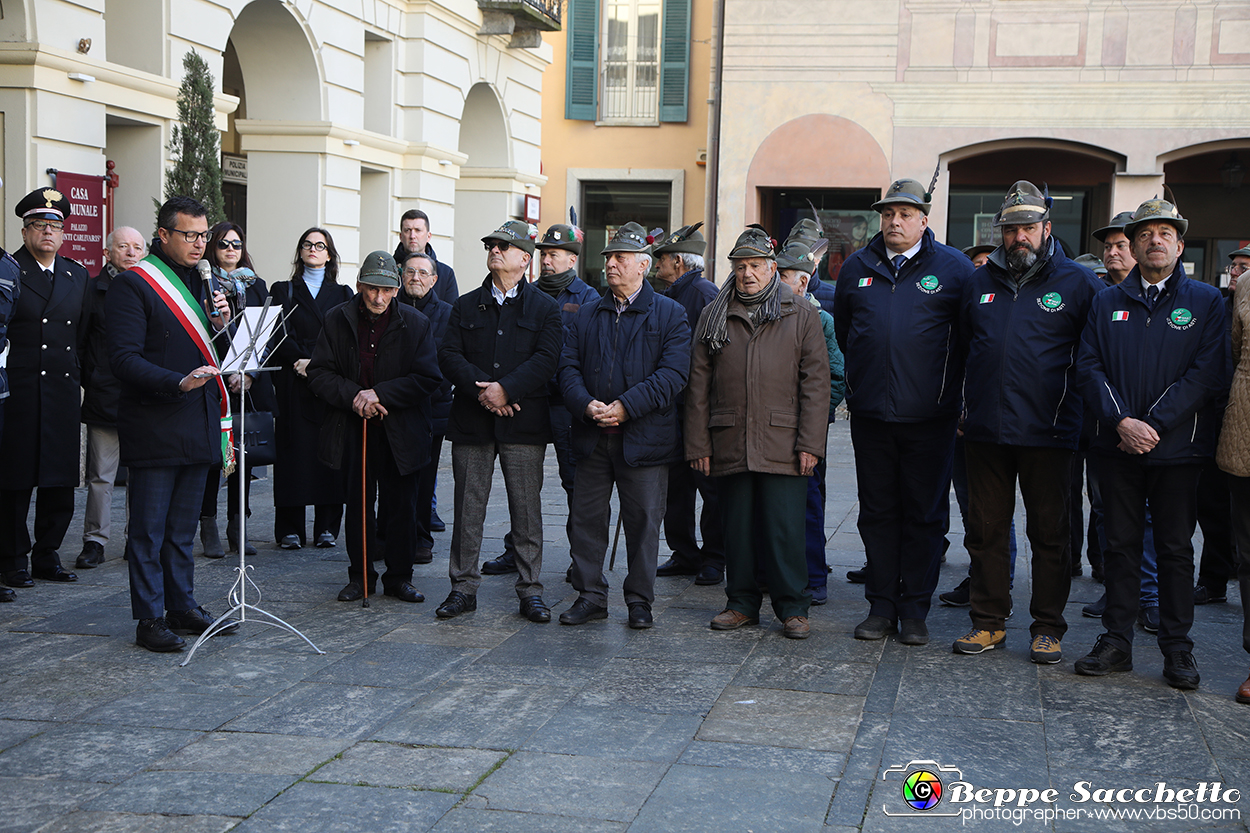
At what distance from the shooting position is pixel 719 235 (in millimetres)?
19344

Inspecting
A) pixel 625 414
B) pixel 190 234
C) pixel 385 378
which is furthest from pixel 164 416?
pixel 625 414

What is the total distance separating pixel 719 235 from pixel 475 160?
3.85 meters

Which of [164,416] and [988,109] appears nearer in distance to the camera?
[164,416]

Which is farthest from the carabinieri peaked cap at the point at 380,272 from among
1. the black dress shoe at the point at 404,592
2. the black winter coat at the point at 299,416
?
the black dress shoe at the point at 404,592

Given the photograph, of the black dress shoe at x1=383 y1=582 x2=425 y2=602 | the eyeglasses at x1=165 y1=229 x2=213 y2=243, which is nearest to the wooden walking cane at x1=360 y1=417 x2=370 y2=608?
the black dress shoe at x1=383 y1=582 x2=425 y2=602

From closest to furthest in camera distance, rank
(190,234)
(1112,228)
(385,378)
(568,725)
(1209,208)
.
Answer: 1. (568,725)
2. (190,234)
3. (385,378)
4. (1112,228)
5. (1209,208)

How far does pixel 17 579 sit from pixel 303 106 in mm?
8282

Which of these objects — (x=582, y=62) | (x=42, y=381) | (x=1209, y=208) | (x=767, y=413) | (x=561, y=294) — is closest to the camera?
(x=767, y=413)

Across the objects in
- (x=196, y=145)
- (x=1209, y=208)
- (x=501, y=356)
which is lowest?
(x=501, y=356)

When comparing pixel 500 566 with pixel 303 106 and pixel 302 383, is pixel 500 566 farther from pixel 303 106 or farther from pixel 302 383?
pixel 303 106

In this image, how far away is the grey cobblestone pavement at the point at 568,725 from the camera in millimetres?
3979

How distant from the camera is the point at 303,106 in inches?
549

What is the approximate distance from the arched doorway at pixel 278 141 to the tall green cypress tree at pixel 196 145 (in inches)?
101

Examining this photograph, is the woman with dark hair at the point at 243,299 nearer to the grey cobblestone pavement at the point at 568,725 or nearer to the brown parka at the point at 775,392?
the grey cobblestone pavement at the point at 568,725
